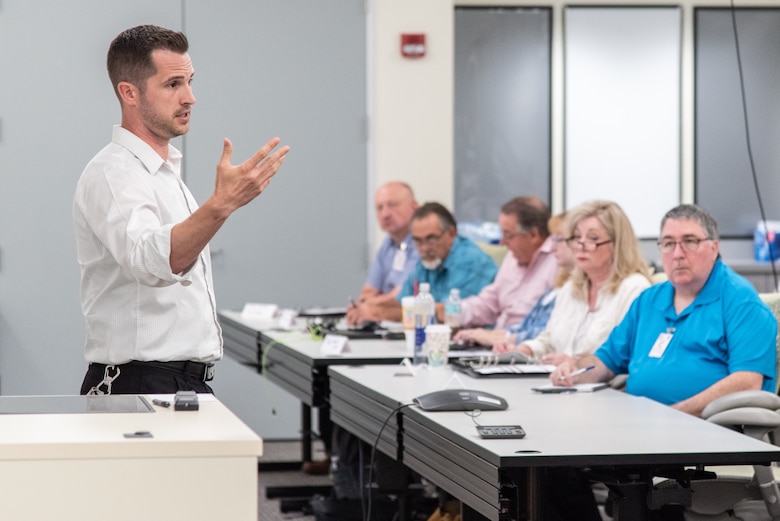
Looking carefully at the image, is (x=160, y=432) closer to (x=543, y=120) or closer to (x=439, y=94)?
(x=439, y=94)

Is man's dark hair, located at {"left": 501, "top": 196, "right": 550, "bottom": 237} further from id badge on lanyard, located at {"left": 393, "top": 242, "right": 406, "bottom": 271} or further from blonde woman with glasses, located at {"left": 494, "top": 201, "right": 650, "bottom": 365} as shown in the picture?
blonde woman with glasses, located at {"left": 494, "top": 201, "right": 650, "bottom": 365}

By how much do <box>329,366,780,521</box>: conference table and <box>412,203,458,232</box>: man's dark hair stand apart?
7.48ft

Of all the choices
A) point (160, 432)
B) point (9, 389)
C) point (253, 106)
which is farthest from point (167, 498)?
point (253, 106)

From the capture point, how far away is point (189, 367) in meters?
2.54

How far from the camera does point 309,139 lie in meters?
6.68

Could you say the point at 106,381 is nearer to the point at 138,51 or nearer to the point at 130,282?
the point at 130,282

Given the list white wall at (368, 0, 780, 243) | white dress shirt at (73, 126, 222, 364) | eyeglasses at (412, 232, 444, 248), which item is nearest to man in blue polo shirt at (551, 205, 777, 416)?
white dress shirt at (73, 126, 222, 364)

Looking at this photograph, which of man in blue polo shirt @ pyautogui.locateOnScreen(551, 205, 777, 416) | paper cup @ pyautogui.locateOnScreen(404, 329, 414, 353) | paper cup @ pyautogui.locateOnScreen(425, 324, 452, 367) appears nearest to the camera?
man in blue polo shirt @ pyautogui.locateOnScreen(551, 205, 777, 416)

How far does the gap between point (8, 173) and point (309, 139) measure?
5.37 feet

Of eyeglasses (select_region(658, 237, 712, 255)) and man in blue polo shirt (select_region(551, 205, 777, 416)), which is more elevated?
eyeglasses (select_region(658, 237, 712, 255))

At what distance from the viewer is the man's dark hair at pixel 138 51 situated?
2.60 metres

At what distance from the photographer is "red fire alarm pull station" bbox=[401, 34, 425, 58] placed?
21.8 feet

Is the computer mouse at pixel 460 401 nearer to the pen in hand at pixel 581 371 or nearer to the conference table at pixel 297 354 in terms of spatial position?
the pen in hand at pixel 581 371

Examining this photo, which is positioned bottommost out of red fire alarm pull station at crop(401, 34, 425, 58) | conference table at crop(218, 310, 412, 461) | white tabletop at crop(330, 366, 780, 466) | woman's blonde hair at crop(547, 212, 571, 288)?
conference table at crop(218, 310, 412, 461)
